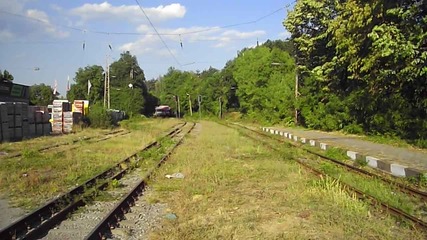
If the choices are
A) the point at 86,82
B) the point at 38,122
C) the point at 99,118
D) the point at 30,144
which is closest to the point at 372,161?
the point at 30,144

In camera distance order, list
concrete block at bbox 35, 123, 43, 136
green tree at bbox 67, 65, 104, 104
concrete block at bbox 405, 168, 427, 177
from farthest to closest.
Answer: green tree at bbox 67, 65, 104, 104
concrete block at bbox 35, 123, 43, 136
concrete block at bbox 405, 168, 427, 177

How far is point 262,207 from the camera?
828cm

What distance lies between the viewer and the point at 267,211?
791 cm

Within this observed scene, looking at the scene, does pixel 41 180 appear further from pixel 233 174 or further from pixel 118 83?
pixel 118 83

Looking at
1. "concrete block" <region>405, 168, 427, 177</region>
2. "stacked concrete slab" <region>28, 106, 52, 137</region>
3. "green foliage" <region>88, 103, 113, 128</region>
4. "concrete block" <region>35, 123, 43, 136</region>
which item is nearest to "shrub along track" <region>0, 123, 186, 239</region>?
"concrete block" <region>405, 168, 427, 177</region>

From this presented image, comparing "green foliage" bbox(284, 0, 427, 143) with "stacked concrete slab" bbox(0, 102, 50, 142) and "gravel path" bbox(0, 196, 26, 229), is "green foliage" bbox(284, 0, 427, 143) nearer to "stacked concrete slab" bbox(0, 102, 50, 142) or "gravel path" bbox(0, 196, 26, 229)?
"gravel path" bbox(0, 196, 26, 229)

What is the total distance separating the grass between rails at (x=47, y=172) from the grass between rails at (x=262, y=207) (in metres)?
2.33

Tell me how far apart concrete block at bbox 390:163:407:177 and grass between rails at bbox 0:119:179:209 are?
8.98 m

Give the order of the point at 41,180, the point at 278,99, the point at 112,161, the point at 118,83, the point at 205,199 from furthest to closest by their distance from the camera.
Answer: the point at 118,83 → the point at 278,99 → the point at 112,161 → the point at 41,180 → the point at 205,199

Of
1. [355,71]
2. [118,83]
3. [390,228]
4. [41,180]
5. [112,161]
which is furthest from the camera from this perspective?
[118,83]

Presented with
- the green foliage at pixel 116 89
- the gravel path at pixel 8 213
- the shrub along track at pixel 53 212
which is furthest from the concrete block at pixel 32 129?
the green foliage at pixel 116 89

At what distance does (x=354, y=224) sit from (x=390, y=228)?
55 cm

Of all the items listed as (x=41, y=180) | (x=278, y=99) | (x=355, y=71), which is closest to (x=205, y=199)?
(x=41, y=180)

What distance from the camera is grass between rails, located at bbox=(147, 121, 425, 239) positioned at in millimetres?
6465
